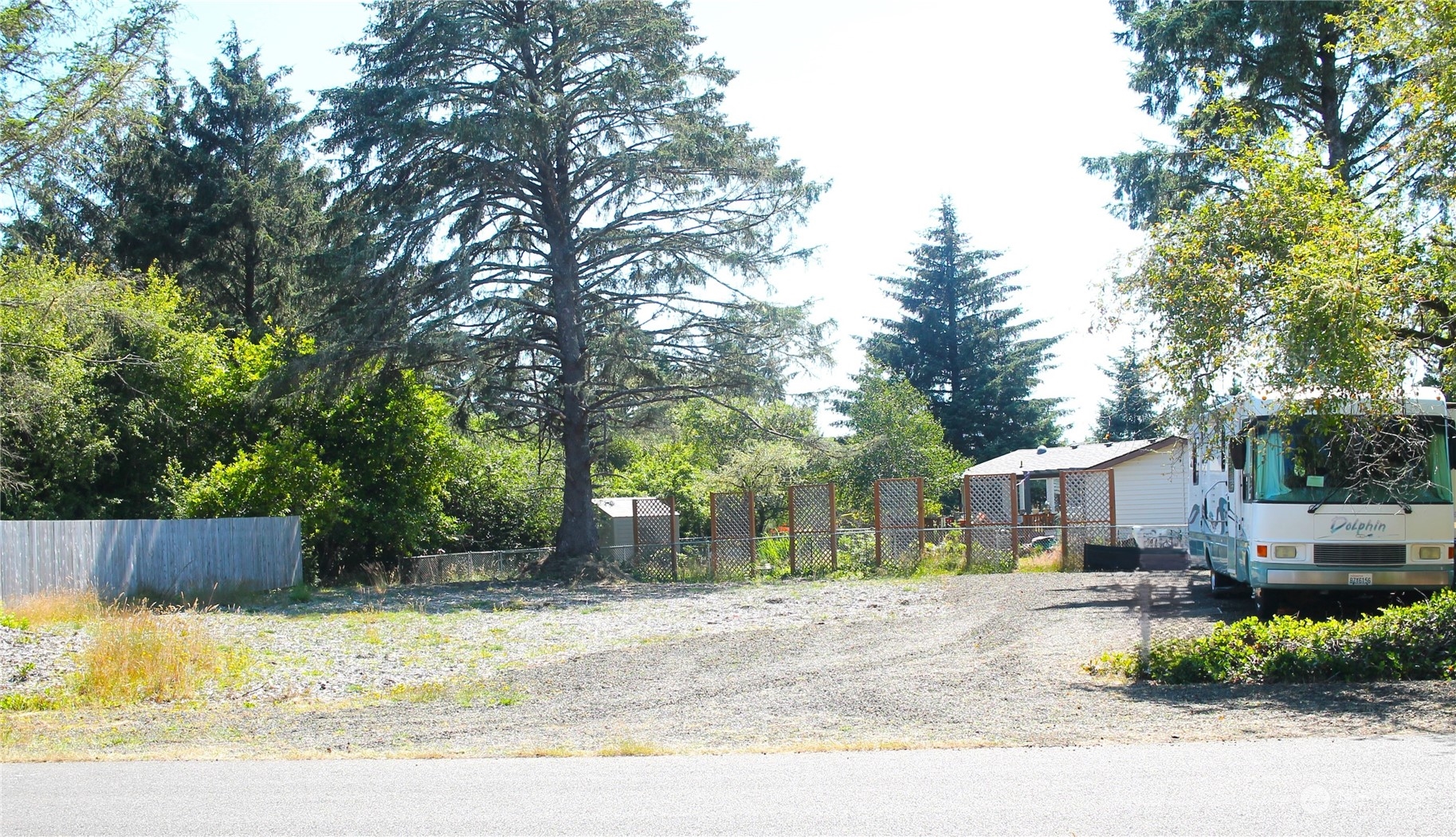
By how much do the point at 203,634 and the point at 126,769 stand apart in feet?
21.2

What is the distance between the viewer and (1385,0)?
477 inches

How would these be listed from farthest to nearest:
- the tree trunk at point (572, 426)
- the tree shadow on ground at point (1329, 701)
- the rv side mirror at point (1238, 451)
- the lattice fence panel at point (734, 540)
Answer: the lattice fence panel at point (734, 540), the tree trunk at point (572, 426), the rv side mirror at point (1238, 451), the tree shadow on ground at point (1329, 701)

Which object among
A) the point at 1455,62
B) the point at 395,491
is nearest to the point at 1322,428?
the point at 1455,62

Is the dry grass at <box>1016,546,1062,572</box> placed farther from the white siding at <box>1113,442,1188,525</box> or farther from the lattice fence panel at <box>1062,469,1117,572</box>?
the white siding at <box>1113,442,1188,525</box>

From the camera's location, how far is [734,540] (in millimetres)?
27500

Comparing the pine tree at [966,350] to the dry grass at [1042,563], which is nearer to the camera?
the dry grass at [1042,563]

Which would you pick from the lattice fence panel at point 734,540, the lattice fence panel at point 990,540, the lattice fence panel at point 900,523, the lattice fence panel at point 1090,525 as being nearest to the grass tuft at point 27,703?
the lattice fence panel at point 734,540

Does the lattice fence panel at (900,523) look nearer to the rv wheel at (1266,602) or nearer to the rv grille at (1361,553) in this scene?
the rv wheel at (1266,602)

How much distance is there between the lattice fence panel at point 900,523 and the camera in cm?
2638

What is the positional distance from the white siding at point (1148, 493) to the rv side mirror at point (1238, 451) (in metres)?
24.6

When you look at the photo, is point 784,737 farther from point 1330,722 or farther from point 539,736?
point 1330,722

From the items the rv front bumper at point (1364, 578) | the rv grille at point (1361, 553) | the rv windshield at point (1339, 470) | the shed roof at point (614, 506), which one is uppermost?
the rv windshield at point (1339, 470)

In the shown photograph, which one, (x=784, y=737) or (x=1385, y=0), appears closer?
(x=784, y=737)

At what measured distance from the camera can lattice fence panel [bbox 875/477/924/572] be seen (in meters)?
26.4
